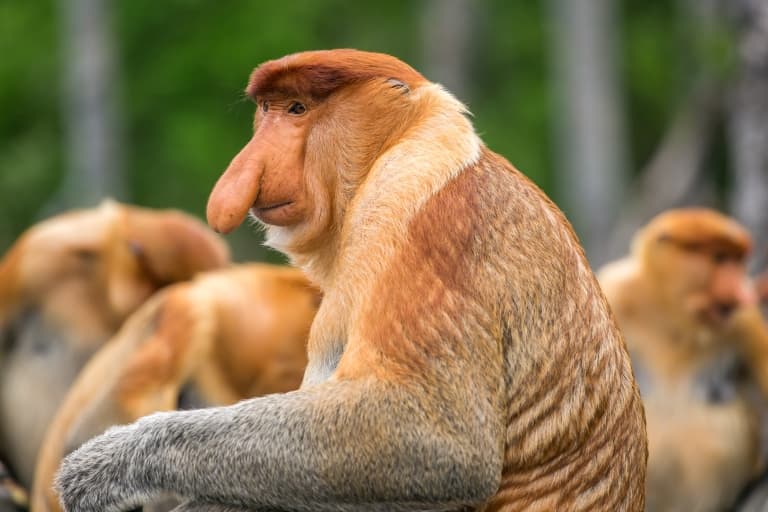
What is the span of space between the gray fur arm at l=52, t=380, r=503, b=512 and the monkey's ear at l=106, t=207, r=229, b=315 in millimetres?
2360

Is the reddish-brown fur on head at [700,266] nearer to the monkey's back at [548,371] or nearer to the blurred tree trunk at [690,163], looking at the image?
the monkey's back at [548,371]

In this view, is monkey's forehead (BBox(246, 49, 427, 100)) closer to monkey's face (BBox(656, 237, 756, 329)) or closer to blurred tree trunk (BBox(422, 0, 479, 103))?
monkey's face (BBox(656, 237, 756, 329))

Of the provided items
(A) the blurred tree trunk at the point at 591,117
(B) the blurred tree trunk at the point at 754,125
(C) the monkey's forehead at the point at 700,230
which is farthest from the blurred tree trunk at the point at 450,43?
(C) the monkey's forehead at the point at 700,230

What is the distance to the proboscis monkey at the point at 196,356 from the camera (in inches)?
172

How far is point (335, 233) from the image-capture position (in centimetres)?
312

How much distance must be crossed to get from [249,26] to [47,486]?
15454 mm

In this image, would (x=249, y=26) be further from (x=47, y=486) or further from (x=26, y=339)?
(x=47, y=486)

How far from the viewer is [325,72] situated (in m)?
3.12

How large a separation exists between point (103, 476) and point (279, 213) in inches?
27.1

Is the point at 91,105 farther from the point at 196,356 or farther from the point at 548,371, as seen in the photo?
the point at 548,371

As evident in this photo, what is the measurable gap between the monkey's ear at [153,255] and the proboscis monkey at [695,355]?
6.19ft

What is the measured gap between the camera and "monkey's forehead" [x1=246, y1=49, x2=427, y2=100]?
3117 millimetres

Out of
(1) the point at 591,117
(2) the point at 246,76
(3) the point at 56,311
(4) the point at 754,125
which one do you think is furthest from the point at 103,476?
(2) the point at 246,76

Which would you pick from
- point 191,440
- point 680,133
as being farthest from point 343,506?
point 680,133
